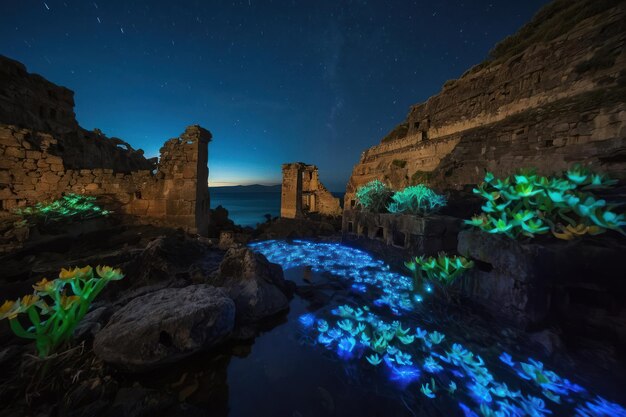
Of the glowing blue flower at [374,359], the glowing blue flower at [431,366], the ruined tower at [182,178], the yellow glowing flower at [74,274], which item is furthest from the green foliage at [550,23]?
the yellow glowing flower at [74,274]

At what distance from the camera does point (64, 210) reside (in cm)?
686

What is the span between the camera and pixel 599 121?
6.16m

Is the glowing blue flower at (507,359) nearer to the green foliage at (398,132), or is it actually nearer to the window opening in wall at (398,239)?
the window opening in wall at (398,239)

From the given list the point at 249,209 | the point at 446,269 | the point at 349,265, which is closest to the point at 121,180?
the point at 349,265

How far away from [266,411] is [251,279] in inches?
79.2

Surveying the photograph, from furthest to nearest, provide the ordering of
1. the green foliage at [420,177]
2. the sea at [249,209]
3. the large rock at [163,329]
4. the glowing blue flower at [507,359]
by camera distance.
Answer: the sea at [249,209], the green foliage at [420,177], the glowing blue flower at [507,359], the large rock at [163,329]

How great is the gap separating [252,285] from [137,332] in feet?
5.08

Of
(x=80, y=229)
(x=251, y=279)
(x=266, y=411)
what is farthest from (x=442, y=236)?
(x=80, y=229)

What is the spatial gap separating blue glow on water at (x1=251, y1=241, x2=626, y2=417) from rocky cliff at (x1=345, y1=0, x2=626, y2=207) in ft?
16.3

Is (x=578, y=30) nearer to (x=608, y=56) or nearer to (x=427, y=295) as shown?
(x=608, y=56)

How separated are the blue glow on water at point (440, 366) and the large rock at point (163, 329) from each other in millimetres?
1232

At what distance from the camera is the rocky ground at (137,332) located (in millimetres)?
1768

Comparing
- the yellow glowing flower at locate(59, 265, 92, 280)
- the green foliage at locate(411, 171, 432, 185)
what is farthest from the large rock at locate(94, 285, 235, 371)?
the green foliage at locate(411, 171, 432, 185)

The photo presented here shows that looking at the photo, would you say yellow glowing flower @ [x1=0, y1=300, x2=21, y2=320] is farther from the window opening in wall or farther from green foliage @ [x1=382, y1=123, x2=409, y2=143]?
green foliage @ [x1=382, y1=123, x2=409, y2=143]
